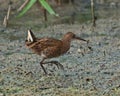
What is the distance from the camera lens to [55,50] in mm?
6766

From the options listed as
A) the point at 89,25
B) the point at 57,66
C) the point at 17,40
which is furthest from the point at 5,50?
the point at 89,25

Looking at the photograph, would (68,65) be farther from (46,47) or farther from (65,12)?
(65,12)

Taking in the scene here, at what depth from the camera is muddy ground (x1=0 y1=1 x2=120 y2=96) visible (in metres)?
6.03

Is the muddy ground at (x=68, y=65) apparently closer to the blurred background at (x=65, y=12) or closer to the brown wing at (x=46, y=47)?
the brown wing at (x=46, y=47)

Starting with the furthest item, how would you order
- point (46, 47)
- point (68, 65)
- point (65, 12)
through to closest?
point (65, 12) → point (68, 65) → point (46, 47)

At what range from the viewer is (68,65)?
7.27 meters

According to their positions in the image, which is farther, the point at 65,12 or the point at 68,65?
the point at 65,12

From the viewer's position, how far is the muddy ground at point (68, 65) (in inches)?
237

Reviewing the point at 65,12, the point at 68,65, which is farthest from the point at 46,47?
the point at 65,12

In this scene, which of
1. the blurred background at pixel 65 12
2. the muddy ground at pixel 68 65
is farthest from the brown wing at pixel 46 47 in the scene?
the blurred background at pixel 65 12

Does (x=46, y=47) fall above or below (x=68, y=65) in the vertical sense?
above

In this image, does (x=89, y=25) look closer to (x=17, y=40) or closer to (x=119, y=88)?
(x=17, y=40)

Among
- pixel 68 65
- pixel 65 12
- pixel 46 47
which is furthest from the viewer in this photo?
pixel 65 12

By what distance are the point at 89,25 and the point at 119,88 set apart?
4.52 m
